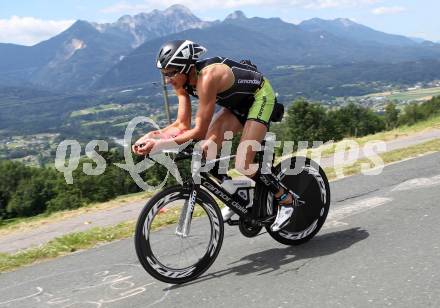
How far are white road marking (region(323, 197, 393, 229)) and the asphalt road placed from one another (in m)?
0.03

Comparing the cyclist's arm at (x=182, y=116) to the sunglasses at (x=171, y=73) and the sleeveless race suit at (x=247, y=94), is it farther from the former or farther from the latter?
the sunglasses at (x=171, y=73)

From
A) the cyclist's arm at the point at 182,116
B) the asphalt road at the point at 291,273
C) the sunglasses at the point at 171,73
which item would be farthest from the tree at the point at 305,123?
the sunglasses at the point at 171,73

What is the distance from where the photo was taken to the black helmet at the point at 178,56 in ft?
16.2

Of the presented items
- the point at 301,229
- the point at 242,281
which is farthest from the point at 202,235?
the point at 301,229

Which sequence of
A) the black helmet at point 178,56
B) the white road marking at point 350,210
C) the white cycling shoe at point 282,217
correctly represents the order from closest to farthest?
the black helmet at point 178,56
the white cycling shoe at point 282,217
the white road marking at point 350,210

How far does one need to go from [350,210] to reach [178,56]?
150 inches

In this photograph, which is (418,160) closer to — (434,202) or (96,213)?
(434,202)

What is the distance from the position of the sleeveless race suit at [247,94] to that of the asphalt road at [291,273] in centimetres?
156

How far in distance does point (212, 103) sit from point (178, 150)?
56 centimetres

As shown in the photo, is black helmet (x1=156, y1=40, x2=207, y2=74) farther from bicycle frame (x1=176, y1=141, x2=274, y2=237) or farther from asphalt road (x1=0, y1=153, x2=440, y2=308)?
asphalt road (x1=0, y1=153, x2=440, y2=308)

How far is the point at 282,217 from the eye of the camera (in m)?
5.69

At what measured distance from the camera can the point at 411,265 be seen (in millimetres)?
4707

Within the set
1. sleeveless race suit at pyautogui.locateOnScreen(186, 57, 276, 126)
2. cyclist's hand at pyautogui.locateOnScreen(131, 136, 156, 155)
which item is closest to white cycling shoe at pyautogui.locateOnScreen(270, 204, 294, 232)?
sleeveless race suit at pyautogui.locateOnScreen(186, 57, 276, 126)

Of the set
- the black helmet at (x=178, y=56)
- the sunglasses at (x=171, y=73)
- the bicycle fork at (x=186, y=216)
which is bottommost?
the bicycle fork at (x=186, y=216)
